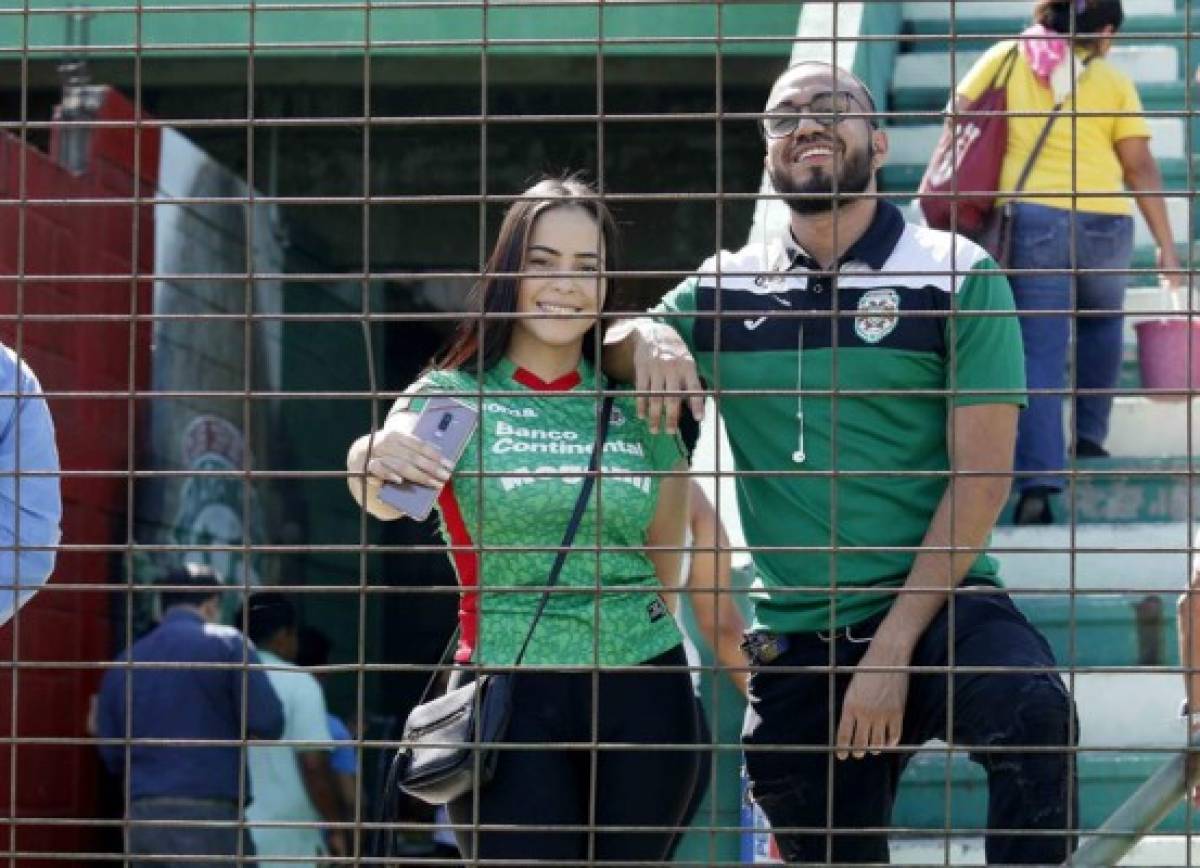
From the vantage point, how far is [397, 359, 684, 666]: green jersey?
13.8ft

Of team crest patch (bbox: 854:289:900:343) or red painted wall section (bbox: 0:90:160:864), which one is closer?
team crest patch (bbox: 854:289:900:343)

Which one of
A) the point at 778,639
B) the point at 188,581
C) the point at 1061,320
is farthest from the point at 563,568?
the point at 188,581

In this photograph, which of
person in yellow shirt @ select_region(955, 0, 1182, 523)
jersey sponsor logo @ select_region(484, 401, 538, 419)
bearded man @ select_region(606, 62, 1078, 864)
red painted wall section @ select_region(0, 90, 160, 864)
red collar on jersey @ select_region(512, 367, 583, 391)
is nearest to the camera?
bearded man @ select_region(606, 62, 1078, 864)

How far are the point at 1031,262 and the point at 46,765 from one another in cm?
401

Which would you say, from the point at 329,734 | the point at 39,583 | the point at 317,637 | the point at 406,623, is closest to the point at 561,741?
the point at 39,583

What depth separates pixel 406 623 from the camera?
1116cm

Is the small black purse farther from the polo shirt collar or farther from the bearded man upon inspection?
the polo shirt collar

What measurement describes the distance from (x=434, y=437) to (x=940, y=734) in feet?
3.58

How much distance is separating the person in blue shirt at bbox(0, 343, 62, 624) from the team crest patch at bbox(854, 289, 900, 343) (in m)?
1.45

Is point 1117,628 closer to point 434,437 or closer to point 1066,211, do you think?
point 1066,211

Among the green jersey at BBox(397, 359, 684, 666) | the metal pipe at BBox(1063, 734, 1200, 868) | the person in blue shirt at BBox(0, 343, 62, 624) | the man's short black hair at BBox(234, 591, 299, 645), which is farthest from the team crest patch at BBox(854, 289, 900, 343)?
the man's short black hair at BBox(234, 591, 299, 645)

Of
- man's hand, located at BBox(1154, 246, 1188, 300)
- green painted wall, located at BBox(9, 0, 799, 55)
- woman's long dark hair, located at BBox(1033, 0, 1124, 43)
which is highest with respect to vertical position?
green painted wall, located at BBox(9, 0, 799, 55)

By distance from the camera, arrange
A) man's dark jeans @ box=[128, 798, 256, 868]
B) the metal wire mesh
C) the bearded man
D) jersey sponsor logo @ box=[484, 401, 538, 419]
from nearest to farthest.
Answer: the bearded man → jersey sponsor logo @ box=[484, 401, 538, 419] → the metal wire mesh → man's dark jeans @ box=[128, 798, 256, 868]

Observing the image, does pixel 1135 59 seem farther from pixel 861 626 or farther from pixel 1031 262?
pixel 861 626
